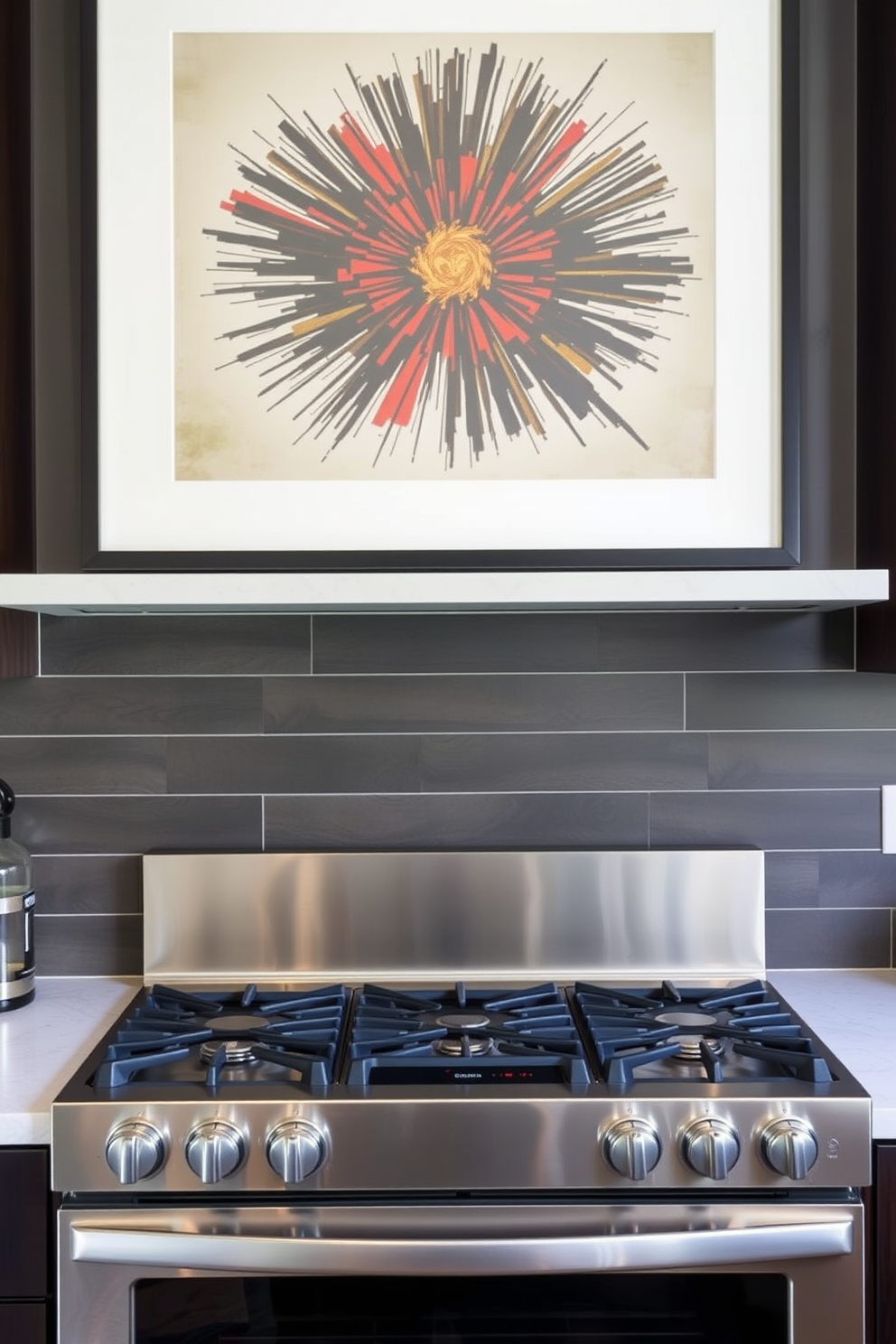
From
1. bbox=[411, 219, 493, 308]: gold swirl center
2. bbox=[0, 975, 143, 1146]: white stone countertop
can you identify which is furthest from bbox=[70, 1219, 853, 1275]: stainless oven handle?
bbox=[411, 219, 493, 308]: gold swirl center

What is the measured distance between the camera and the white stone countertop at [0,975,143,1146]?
1211mm

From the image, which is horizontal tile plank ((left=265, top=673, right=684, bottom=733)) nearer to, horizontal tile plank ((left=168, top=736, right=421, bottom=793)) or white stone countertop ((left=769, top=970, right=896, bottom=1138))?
horizontal tile plank ((left=168, top=736, right=421, bottom=793))

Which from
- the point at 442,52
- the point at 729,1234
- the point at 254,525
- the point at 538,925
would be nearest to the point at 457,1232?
the point at 729,1234

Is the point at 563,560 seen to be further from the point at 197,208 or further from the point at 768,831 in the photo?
the point at 197,208

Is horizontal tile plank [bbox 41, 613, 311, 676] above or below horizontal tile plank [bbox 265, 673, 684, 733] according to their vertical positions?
above

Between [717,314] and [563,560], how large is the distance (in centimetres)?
42

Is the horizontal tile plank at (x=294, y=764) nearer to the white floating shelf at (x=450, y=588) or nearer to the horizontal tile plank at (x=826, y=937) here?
the white floating shelf at (x=450, y=588)

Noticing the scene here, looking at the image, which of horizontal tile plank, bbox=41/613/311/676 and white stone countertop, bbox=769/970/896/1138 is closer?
white stone countertop, bbox=769/970/896/1138

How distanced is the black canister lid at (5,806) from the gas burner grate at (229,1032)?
323 millimetres

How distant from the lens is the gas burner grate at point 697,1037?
4.21 feet

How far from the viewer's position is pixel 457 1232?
1184 millimetres

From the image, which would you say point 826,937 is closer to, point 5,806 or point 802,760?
point 802,760

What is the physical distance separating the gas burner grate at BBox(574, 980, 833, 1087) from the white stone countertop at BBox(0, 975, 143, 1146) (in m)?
0.65

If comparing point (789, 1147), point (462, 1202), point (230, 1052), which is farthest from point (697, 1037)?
point (230, 1052)
